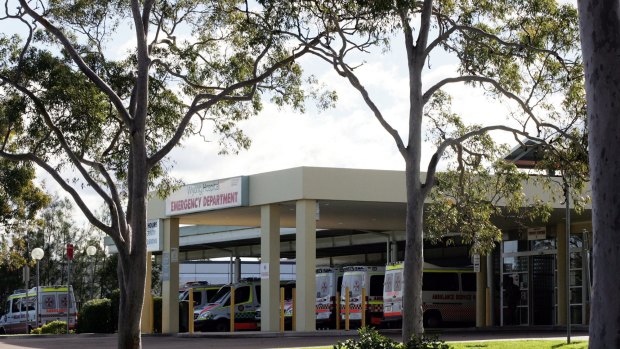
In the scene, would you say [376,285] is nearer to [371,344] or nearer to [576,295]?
[576,295]

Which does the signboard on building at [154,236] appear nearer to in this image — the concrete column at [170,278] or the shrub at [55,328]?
the concrete column at [170,278]

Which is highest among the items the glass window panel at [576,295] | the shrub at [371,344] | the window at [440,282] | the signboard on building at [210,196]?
the signboard on building at [210,196]

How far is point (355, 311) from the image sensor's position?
39156 millimetres

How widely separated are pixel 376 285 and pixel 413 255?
722 inches

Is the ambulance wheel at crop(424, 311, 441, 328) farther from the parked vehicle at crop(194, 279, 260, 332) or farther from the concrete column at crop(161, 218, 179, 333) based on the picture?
the concrete column at crop(161, 218, 179, 333)

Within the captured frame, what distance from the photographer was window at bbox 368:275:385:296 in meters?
39.7

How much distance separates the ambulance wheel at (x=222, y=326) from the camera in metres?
39.9

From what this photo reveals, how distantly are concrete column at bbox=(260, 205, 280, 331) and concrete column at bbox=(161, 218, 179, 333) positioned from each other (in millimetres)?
5283

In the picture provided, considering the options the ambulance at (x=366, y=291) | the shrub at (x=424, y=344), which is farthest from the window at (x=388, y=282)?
the shrub at (x=424, y=344)

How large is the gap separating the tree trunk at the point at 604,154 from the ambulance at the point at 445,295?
2784 centimetres

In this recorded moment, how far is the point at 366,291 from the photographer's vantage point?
39344 mm

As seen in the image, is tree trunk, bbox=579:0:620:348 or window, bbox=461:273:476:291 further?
window, bbox=461:273:476:291

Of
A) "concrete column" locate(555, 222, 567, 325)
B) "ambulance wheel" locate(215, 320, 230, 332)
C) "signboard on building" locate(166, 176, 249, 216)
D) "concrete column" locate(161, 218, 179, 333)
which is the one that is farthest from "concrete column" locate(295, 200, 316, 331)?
"concrete column" locate(555, 222, 567, 325)

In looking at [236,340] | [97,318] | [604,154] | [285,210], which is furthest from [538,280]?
[604,154]
